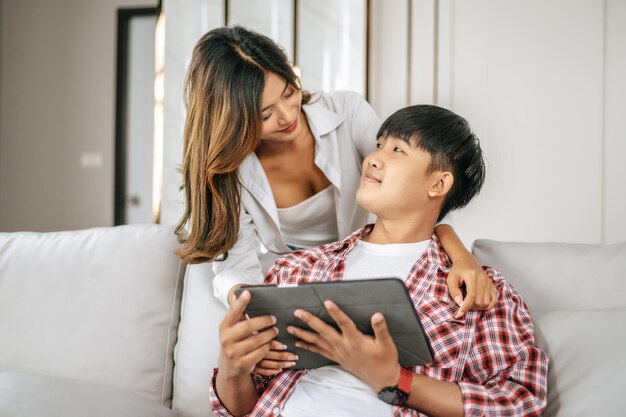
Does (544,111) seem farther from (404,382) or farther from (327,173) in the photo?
(404,382)

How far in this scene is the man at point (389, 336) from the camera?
3.34 feet

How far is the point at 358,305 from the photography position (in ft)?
3.07

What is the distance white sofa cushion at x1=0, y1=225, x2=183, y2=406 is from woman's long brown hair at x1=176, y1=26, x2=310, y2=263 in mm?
143

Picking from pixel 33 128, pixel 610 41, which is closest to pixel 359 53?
pixel 610 41

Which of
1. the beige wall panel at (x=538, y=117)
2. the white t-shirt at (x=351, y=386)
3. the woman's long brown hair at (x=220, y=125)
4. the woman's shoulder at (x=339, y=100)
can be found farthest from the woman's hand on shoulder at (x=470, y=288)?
the beige wall panel at (x=538, y=117)

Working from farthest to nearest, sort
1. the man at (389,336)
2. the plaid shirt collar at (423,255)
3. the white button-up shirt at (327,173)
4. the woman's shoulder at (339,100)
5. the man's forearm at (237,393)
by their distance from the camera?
the woman's shoulder at (339,100), the white button-up shirt at (327,173), the plaid shirt collar at (423,255), the man's forearm at (237,393), the man at (389,336)

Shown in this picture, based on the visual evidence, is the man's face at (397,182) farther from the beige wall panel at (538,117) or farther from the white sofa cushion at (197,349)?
the beige wall panel at (538,117)

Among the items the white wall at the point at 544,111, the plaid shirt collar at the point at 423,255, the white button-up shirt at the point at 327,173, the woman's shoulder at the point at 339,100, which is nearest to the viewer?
the plaid shirt collar at the point at 423,255

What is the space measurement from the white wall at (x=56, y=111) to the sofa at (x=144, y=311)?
296cm

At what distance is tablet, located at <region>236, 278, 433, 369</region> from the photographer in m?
0.90

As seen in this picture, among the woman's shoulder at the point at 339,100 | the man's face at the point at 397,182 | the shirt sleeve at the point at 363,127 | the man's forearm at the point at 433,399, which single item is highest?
the woman's shoulder at the point at 339,100

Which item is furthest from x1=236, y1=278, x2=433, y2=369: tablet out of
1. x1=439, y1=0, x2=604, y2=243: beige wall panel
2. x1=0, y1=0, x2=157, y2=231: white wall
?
x1=0, y1=0, x2=157, y2=231: white wall

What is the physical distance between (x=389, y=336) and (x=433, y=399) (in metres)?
0.18

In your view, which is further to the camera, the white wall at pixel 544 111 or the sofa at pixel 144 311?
the white wall at pixel 544 111
